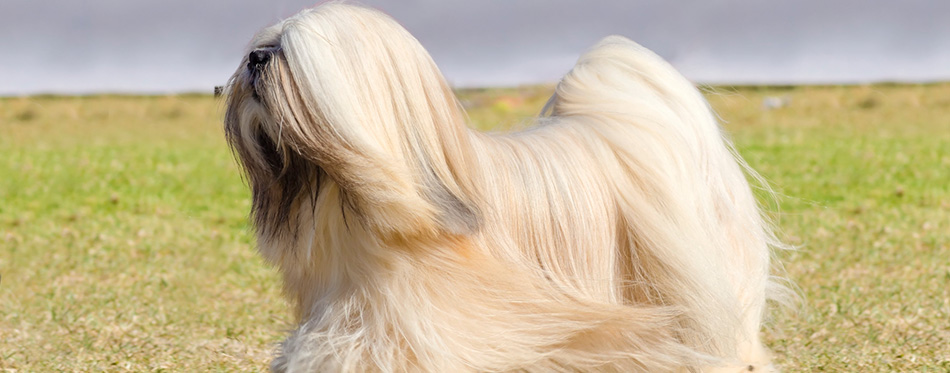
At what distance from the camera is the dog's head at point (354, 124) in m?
2.73

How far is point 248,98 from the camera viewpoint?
284 cm

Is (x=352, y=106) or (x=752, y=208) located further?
(x=752, y=208)

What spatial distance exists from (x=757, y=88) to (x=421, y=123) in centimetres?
1912

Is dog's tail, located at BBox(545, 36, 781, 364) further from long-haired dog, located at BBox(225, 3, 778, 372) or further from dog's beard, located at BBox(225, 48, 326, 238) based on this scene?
dog's beard, located at BBox(225, 48, 326, 238)

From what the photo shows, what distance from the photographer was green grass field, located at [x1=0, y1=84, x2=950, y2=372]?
4.66 meters

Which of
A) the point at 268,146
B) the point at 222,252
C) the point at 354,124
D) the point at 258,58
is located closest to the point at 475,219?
the point at 354,124

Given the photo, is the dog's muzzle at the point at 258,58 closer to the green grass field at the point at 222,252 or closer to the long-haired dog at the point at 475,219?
the long-haired dog at the point at 475,219

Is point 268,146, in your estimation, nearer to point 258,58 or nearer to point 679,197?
point 258,58

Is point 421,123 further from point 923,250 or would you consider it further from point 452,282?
point 923,250

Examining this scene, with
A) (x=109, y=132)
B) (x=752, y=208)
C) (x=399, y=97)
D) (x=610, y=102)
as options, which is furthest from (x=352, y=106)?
(x=109, y=132)

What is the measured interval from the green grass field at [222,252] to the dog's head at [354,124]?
13.0 inches

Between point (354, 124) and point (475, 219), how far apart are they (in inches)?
20.4

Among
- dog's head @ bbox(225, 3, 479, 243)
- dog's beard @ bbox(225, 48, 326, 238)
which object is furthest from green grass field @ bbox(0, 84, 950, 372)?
dog's head @ bbox(225, 3, 479, 243)

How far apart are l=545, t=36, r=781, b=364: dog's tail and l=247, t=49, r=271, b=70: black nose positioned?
1321 millimetres
